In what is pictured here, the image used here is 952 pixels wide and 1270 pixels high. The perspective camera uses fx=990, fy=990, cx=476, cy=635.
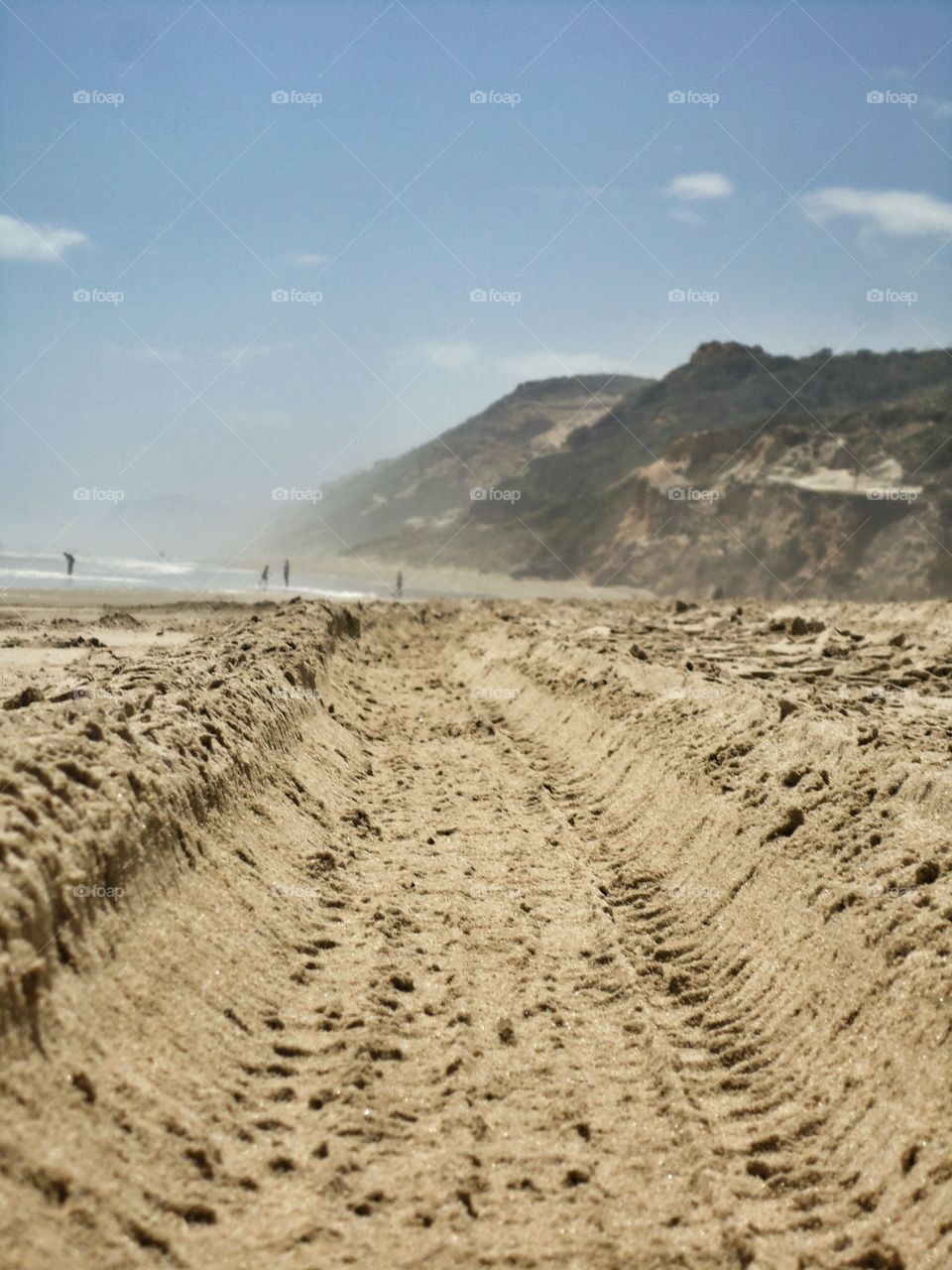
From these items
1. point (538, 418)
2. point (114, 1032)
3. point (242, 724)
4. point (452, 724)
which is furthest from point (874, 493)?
point (538, 418)

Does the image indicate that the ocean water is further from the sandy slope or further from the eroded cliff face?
the sandy slope

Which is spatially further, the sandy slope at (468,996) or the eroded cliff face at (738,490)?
the eroded cliff face at (738,490)

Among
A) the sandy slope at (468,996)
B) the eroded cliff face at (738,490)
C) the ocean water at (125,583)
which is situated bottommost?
the sandy slope at (468,996)

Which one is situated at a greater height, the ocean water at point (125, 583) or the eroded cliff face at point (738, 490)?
the eroded cliff face at point (738, 490)

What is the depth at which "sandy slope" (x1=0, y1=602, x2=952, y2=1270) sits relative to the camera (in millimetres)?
3193

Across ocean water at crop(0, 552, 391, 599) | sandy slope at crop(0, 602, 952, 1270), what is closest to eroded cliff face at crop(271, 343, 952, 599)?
ocean water at crop(0, 552, 391, 599)

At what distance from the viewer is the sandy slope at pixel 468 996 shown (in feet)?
10.5

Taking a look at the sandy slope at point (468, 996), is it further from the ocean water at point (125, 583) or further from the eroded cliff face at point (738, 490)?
the eroded cliff face at point (738, 490)

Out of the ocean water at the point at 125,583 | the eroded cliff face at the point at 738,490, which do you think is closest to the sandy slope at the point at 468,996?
the ocean water at the point at 125,583

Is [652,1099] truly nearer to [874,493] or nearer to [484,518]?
[874,493]

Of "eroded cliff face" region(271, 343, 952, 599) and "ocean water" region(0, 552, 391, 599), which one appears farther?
"eroded cliff face" region(271, 343, 952, 599)

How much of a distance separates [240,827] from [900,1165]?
3894 mm

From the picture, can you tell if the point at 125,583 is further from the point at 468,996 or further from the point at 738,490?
the point at 468,996

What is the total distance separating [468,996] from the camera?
4.85 metres
